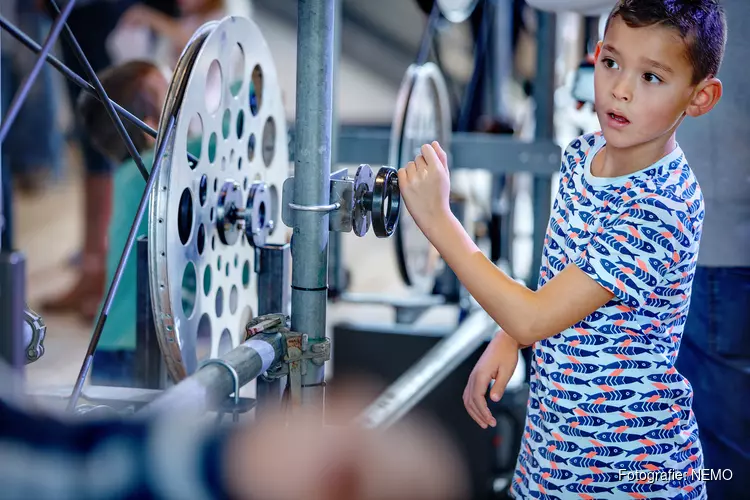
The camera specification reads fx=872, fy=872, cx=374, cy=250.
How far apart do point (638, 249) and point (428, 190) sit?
19 centimetres

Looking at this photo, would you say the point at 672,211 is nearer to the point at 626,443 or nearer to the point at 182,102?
the point at 626,443

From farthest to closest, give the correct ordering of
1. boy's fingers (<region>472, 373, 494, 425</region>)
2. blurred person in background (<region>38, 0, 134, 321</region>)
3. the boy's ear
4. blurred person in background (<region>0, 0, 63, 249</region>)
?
1. blurred person in background (<region>0, 0, 63, 249</region>)
2. blurred person in background (<region>38, 0, 134, 321</region>)
3. boy's fingers (<region>472, 373, 494, 425</region>)
4. the boy's ear

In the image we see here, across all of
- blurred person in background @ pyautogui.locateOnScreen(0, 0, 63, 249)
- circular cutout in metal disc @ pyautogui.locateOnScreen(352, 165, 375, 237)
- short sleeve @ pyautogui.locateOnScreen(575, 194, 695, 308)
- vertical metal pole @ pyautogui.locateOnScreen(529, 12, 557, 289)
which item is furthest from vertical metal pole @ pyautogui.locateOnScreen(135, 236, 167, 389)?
blurred person in background @ pyautogui.locateOnScreen(0, 0, 63, 249)

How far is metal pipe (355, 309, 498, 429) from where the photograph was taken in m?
1.41

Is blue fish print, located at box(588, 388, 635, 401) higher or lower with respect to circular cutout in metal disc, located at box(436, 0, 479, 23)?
lower

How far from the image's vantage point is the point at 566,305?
76 centimetres

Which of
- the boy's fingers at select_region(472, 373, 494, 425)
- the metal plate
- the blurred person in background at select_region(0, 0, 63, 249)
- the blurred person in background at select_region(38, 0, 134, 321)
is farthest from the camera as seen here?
the blurred person in background at select_region(0, 0, 63, 249)

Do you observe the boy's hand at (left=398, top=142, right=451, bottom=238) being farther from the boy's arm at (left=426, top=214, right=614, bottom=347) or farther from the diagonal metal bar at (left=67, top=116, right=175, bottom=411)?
the diagonal metal bar at (left=67, top=116, right=175, bottom=411)

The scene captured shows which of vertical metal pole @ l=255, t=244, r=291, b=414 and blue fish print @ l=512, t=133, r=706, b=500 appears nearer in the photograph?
blue fish print @ l=512, t=133, r=706, b=500

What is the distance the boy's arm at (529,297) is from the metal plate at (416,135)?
0.90 m

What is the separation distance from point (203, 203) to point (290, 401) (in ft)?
0.78

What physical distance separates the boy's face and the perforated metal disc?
39 centimetres

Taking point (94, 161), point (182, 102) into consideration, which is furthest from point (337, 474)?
point (94, 161)

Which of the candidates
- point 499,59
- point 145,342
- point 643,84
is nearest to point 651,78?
point 643,84
